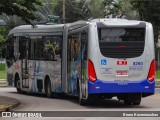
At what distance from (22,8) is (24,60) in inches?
256

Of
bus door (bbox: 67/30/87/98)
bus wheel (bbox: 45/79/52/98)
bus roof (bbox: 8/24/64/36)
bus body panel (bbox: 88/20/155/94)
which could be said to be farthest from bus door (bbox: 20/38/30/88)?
Result: bus body panel (bbox: 88/20/155/94)

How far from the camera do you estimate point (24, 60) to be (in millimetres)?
30141

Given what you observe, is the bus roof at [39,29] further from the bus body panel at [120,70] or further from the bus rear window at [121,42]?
the bus body panel at [120,70]

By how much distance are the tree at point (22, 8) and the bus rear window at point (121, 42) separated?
3.64 m

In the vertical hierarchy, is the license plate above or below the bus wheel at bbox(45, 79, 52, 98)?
above

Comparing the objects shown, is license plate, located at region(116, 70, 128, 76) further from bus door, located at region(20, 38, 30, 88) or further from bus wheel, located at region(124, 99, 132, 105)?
bus door, located at region(20, 38, 30, 88)

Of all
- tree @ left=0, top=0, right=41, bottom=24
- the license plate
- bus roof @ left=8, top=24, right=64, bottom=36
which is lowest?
the license plate

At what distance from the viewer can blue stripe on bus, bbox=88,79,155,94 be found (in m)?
21.3

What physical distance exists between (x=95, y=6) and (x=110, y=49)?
68368 mm

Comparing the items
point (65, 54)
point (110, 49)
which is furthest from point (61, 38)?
point (110, 49)

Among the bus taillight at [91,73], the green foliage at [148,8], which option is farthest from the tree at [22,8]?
the green foliage at [148,8]

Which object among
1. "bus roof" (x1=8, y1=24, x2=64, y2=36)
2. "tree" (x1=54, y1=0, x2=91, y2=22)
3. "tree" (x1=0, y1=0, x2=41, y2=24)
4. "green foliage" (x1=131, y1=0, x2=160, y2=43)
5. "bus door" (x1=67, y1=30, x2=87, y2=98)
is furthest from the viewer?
"tree" (x1=54, y1=0, x2=91, y2=22)

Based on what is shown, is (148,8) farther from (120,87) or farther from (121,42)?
(120,87)

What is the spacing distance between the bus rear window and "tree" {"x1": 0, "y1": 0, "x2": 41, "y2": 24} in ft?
12.0
